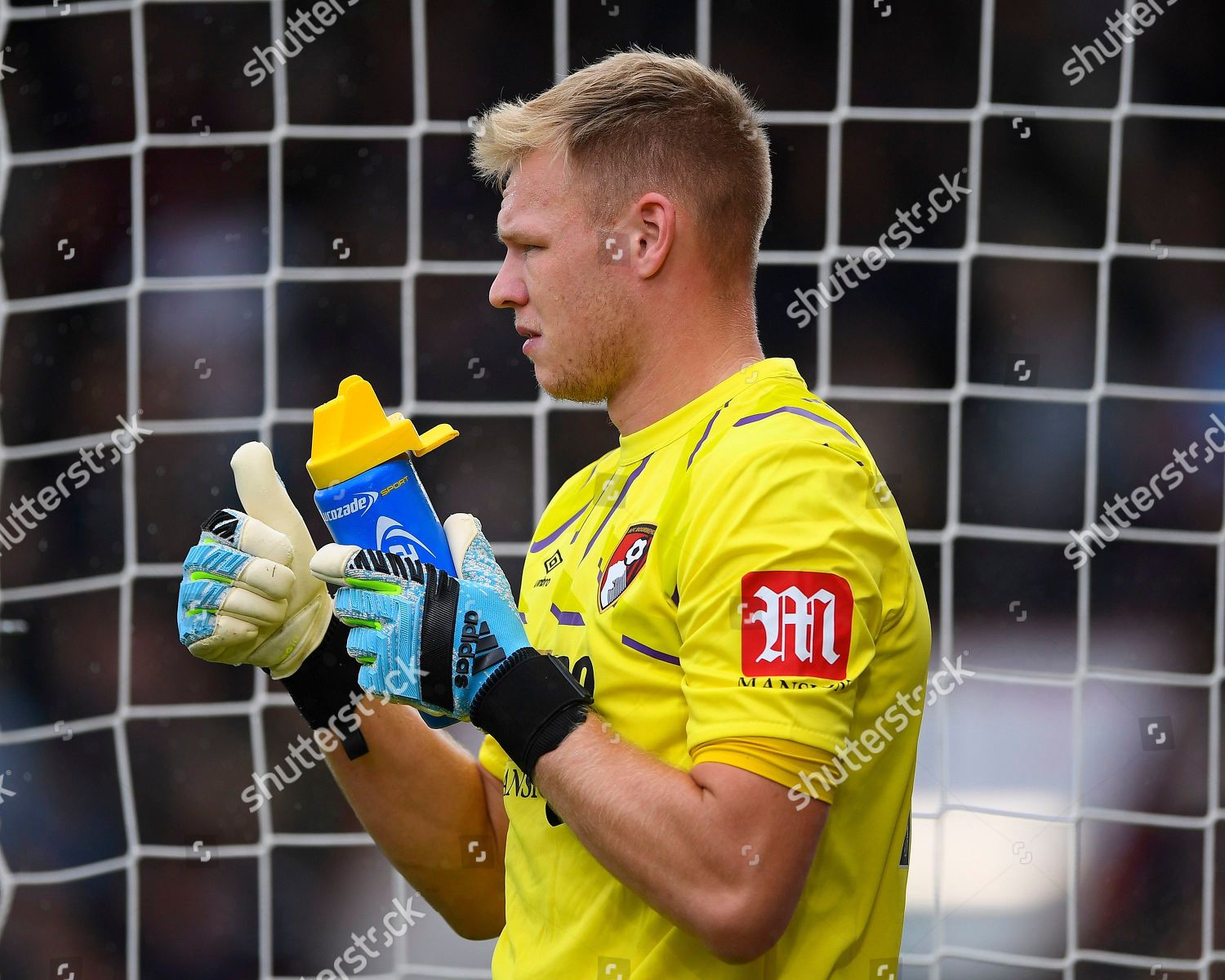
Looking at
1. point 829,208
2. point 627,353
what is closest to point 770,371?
point 627,353

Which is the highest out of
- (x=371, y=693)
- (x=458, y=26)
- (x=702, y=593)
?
(x=458, y=26)

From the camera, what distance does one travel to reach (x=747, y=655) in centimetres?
97

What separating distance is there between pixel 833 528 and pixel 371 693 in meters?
0.47

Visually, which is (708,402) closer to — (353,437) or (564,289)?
(564,289)

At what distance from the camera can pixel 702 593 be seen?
100 cm

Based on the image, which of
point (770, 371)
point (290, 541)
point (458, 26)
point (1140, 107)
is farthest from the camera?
point (458, 26)

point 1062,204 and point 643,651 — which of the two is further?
point 1062,204

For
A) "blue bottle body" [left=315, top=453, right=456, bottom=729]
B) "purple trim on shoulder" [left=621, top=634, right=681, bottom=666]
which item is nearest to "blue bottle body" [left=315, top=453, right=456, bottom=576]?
"blue bottle body" [left=315, top=453, right=456, bottom=729]

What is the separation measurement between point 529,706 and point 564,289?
1.47 ft

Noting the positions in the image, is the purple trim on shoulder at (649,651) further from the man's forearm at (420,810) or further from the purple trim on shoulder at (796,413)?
the man's forearm at (420,810)

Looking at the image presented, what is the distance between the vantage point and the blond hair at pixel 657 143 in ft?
4.10

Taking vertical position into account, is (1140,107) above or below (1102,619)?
above

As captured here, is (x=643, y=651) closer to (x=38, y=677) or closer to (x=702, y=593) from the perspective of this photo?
(x=702, y=593)

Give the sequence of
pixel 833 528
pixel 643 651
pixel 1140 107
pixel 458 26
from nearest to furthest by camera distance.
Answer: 1. pixel 833 528
2. pixel 643 651
3. pixel 1140 107
4. pixel 458 26
